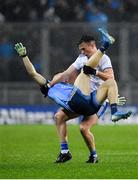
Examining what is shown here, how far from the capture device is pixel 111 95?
14.2m

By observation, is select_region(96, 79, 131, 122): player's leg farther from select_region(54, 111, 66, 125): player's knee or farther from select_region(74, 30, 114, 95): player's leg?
select_region(54, 111, 66, 125): player's knee

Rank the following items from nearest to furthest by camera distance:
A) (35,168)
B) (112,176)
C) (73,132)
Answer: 1. (112,176)
2. (35,168)
3. (73,132)

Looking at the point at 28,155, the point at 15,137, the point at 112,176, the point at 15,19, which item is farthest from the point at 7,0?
the point at 112,176

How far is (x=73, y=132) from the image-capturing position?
1023 inches

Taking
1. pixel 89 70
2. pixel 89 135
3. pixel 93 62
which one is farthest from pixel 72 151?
pixel 93 62

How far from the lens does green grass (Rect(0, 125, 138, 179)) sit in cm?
1280

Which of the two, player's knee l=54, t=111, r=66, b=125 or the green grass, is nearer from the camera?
the green grass

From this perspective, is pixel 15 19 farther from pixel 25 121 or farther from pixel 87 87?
pixel 87 87

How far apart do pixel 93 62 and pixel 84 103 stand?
0.70m

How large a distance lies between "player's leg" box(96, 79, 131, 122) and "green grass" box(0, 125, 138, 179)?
81 centimetres

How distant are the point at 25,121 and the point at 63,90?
16578mm

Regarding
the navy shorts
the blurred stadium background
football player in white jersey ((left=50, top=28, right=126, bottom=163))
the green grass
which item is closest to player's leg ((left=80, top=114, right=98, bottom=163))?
football player in white jersey ((left=50, top=28, right=126, bottom=163))

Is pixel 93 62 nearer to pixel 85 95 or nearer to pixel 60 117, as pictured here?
pixel 85 95

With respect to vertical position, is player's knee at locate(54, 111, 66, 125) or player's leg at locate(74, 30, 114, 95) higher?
player's leg at locate(74, 30, 114, 95)
